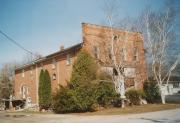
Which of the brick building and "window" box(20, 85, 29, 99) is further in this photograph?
"window" box(20, 85, 29, 99)

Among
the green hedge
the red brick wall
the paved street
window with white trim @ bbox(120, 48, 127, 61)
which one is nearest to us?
the paved street

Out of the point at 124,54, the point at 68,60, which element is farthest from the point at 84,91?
the point at 124,54

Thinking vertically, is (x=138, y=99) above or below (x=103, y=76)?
below

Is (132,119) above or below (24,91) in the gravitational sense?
below

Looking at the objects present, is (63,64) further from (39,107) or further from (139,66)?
(139,66)

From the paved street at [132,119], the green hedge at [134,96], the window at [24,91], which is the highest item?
the window at [24,91]

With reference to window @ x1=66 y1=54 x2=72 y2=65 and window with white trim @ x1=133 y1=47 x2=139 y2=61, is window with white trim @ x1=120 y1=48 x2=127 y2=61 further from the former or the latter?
window @ x1=66 y1=54 x2=72 y2=65

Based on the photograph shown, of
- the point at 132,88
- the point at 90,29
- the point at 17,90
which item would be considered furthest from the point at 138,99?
the point at 17,90

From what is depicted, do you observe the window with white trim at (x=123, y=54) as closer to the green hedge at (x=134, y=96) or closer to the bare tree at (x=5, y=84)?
the green hedge at (x=134, y=96)

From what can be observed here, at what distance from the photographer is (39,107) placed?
1527 inches

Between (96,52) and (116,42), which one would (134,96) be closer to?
(116,42)

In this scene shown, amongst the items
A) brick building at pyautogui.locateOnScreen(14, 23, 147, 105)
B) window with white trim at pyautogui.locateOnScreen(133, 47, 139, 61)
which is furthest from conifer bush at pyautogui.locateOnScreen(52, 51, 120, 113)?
window with white trim at pyautogui.locateOnScreen(133, 47, 139, 61)

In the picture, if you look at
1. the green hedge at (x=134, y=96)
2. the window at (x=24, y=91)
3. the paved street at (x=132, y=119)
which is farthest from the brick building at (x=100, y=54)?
the paved street at (x=132, y=119)

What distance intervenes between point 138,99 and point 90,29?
11.4m
